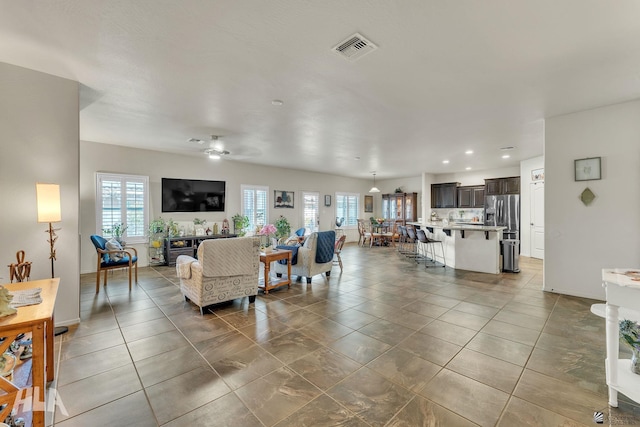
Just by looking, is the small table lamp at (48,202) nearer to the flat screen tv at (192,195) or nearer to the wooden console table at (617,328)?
the flat screen tv at (192,195)

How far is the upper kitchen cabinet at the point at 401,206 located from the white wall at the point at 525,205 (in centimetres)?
367

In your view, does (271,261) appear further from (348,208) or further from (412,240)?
(348,208)

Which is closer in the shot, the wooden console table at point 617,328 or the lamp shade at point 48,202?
the wooden console table at point 617,328

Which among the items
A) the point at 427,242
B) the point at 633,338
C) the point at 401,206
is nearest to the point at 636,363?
the point at 633,338

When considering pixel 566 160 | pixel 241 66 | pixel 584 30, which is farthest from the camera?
pixel 566 160

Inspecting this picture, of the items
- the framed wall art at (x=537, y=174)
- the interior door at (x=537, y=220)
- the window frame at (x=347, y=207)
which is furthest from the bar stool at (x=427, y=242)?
the window frame at (x=347, y=207)

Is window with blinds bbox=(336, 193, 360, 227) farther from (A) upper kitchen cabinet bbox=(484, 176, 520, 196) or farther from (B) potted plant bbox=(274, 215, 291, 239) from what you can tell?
(A) upper kitchen cabinet bbox=(484, 176, 520, 196)

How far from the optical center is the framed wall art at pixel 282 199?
28.6 feet

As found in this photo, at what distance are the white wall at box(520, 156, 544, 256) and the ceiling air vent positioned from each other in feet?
24.3

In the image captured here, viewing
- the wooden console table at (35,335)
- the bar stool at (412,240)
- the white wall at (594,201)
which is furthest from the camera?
the bar stool at (412,240)

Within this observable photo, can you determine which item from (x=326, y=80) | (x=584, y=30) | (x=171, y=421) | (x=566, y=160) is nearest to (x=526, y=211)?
(x=566, y=160)

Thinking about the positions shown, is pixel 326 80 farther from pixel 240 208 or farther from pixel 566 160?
pixel 240 208

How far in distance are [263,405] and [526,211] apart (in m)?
8.72

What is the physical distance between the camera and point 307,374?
7.29 feet
